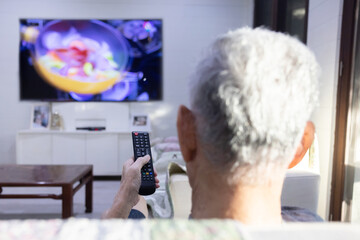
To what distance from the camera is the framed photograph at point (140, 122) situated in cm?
405

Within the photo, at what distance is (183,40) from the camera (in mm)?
4168

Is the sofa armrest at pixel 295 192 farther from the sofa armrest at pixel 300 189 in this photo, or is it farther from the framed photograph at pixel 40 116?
the framed photograph at pixel 40 116

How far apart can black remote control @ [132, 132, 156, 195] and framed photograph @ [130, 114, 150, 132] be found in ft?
9.47

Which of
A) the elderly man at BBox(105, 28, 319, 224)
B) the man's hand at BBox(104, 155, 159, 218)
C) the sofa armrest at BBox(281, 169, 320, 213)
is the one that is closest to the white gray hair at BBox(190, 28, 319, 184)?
the elderly man at BBox(105, 28, 319, 224)

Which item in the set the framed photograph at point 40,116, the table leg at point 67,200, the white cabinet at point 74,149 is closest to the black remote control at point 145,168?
the table leg at point 67,200

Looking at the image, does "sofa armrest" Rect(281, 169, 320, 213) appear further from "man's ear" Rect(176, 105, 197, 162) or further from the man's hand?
"man's ear" Rect(176, 105, 197, 162)

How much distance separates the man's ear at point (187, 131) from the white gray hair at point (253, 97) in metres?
0.02

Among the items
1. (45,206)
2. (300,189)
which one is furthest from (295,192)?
(45,206)

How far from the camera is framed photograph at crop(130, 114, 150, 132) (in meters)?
4.05

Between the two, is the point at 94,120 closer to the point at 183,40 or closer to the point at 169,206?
the point at 183,40

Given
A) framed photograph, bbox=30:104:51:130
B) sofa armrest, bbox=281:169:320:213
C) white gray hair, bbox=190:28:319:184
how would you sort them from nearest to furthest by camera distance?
white gray hair, bbox=190:28:319:184
sofa armrest, bbox=281:169:320:213
framed photograph, bbox=30:104:51:130

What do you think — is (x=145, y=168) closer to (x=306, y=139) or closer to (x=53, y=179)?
(x=306, y=139)

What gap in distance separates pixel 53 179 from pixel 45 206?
2.32 ft

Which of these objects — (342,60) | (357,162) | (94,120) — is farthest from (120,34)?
(357,162)
